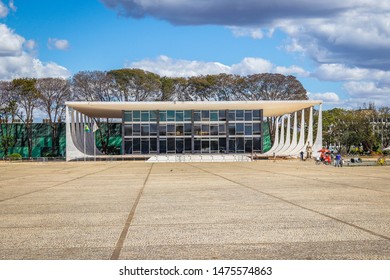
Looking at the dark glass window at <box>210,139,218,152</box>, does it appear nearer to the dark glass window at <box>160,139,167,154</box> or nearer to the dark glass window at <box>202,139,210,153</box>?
the dark glass window at <box>202,139,210,153</box>

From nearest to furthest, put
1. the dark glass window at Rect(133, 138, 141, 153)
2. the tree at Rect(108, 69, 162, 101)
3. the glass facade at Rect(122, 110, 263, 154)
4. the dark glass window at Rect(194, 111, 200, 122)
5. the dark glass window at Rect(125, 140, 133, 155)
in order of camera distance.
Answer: the dark glass window at Rect(125, 140, 133, 155) < the dark glass window at Rect(133, 138, 141, 153) < the glass facade at Rect(122, 110, 263, 154) < the dark glass window at Rect(194, 111, 200, 122) < the tree at Rect(108, 69, 162, 101)

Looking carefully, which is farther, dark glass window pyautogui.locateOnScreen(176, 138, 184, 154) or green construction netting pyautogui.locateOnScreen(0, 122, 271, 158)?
green construction netting pyautogui.locateOnScreen(0, 122, 271, 158)

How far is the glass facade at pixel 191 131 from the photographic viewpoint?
74000mm

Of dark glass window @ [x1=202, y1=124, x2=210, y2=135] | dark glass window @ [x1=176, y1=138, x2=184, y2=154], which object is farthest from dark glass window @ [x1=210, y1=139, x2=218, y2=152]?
dark glass window @ [x1=176, y1=138, x2=184, y2=154]

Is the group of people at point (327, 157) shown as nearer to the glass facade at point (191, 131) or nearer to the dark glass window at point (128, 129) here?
the glass facade at point (191, 131)

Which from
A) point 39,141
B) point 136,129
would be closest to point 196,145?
point 136,129

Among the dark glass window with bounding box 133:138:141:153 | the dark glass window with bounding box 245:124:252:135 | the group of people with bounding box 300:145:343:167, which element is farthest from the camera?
the dark glass window with bounding box 245:124:252:135

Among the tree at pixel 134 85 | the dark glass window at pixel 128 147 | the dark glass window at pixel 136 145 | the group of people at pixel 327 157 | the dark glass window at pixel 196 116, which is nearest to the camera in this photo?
the group of people at pixel 327 157

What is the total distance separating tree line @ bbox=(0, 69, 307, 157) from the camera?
80.9m

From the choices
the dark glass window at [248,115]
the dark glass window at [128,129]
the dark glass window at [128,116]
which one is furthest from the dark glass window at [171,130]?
the dark glass window at [248,115]

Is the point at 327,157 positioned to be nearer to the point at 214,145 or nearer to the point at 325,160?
the point at 325,160

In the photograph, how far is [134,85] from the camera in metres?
86.9

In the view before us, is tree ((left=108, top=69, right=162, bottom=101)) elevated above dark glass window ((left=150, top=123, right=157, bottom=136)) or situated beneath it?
elevated above

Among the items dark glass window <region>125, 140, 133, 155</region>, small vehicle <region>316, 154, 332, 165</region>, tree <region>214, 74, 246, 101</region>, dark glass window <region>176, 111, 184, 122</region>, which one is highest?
tree <region>214, 74, 246, 101</region>
